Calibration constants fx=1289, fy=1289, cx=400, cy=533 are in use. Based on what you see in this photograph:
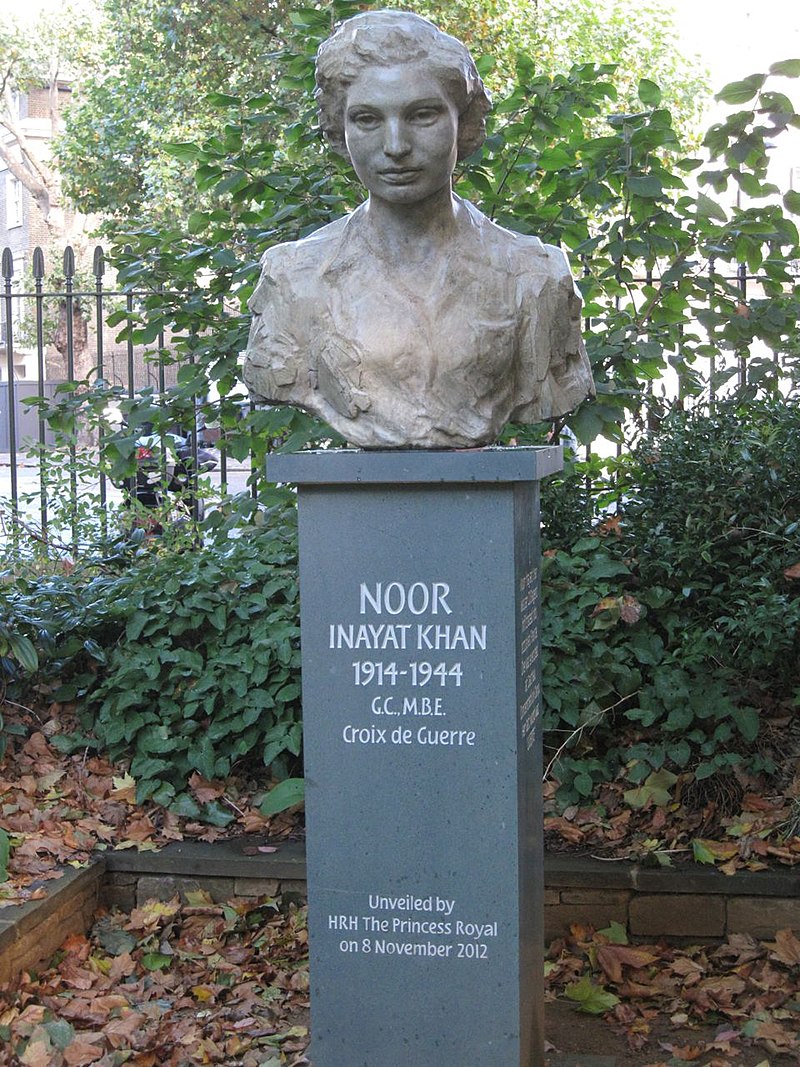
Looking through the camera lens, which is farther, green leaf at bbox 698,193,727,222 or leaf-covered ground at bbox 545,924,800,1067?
green leaf at bbox 698,193,727,222

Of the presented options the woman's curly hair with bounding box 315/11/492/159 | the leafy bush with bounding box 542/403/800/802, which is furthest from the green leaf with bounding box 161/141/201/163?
the leafy bush with bounding box 542/403/800/802

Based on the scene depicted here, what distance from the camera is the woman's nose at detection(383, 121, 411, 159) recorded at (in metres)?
3.02

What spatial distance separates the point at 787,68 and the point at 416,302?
213 centimetres

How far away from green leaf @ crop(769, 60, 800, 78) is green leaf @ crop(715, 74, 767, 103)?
50 mm

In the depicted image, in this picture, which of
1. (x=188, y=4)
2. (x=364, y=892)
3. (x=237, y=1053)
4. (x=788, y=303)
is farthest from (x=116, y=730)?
(x=188, y=4)

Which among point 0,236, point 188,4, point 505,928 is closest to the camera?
point 505,928

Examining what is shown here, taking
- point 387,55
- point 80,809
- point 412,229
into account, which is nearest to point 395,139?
point 387,55

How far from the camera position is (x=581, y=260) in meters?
5.23

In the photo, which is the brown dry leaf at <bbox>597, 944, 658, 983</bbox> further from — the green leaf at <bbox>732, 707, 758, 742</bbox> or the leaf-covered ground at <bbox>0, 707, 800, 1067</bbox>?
the green leaf at <bbox>732, 707, 758, 742</bbox>

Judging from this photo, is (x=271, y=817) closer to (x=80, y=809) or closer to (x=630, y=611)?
(x=80, y=809)

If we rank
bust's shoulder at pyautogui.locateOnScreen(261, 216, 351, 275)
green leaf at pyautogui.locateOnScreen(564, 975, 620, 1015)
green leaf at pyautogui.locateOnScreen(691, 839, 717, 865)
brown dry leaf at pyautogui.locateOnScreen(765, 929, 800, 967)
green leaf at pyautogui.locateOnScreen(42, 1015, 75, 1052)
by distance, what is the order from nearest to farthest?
1. bust's shoulder at pyautogui.locateOnScreen(261, 216, 351, 275)
2. green leaf at pyautogui.locateOnScreen(42, 1015, 75, 1052)
3. green leaf at pyautogui.locateOnScreen(564, 975, 620, 1015)
4. brown dry leaf at pyautogui.locateOnScreen(765, 929, 800, 967)
5. green leaf at pyautogui.locateOnScreen(691, 839, 717, 865)

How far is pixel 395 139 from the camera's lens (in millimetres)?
3018

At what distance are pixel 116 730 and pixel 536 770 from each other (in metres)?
2.12

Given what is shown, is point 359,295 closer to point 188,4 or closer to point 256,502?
point 256,502
